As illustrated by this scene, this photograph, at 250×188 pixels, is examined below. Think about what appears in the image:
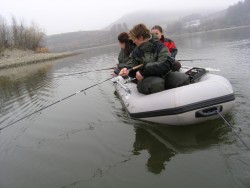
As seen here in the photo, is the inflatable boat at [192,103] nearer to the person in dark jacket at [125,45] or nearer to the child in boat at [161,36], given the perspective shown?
the child in boat at [161,36]

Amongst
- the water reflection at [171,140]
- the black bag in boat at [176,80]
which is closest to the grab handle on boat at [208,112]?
the water reflection at [171,140]

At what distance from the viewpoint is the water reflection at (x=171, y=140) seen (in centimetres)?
349

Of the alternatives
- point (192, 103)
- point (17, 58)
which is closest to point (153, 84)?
point (192, 103)

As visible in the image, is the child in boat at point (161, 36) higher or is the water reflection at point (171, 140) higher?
the child in boat at point (161, 36)

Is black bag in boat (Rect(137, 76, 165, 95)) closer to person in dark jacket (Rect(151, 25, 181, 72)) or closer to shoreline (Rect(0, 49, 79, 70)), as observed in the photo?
person in dark jacket (Rect(151, 25, 181, 72))

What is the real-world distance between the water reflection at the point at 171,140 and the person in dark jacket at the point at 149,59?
73 centimetres

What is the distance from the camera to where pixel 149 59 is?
171 inches

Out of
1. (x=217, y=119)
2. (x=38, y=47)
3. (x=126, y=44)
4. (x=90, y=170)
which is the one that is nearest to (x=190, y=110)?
(x=217, y=119)

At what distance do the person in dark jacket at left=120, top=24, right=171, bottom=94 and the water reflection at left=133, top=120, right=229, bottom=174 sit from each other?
2.39 ft

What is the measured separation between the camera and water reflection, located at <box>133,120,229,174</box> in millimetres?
3492

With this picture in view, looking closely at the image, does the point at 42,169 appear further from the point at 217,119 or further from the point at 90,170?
the point at 217,119

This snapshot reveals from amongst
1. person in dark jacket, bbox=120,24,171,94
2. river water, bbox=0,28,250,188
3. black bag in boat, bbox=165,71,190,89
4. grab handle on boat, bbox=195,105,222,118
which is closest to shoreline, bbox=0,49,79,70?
river water, bbox=0,28,250,188

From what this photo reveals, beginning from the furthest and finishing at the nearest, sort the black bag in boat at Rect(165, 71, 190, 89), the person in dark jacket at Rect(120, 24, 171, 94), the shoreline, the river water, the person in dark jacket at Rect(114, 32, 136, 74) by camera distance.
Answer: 1. the shoreline
2. the person in dark jacket at Rect(114, 32, 136, 74)
3. the black bag in boat at Rect(165, 71, 190, 89)
4. the person in dark jacket at Rect(120, 24, 171, 94)
5. the river water

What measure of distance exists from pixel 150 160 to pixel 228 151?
1.00 m
